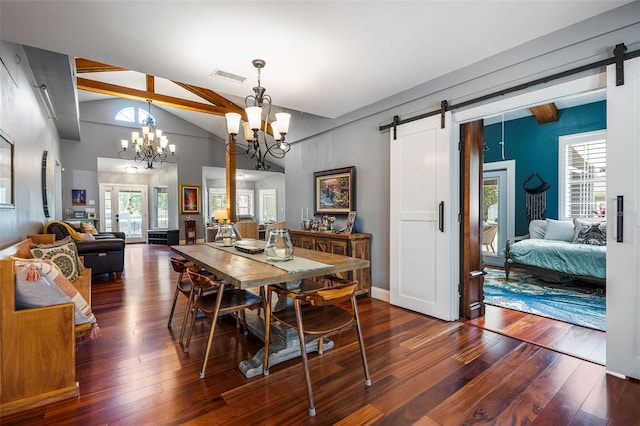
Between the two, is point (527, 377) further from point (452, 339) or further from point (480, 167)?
point (480, 167)

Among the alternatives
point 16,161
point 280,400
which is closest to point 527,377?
point 280,400

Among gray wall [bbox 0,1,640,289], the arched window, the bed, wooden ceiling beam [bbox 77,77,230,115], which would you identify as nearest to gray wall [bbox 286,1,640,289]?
gray wall [bbox 0,1,640,289]

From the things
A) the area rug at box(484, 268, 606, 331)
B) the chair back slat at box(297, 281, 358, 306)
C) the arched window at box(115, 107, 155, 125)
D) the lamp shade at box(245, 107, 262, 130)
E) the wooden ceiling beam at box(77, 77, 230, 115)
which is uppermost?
the arched window at box(115, 107, 155, 125)

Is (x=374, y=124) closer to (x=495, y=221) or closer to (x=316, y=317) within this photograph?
(x=316, y=317)

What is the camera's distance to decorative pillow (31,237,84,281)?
3.00 metres

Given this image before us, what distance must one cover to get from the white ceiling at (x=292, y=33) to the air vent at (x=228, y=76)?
0.07 meters

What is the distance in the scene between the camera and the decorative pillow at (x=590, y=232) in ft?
13.8

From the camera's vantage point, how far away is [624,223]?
196 cm

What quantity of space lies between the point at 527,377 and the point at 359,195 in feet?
8.68

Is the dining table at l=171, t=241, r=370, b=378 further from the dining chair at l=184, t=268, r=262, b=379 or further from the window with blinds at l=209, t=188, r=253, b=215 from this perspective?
the window with blinds at l=209, t=188, r=253, b=215

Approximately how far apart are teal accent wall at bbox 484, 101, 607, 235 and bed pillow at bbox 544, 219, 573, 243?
400mm

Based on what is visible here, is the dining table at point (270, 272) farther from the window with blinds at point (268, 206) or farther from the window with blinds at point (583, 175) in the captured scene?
the window with blinds at point (268, 206)

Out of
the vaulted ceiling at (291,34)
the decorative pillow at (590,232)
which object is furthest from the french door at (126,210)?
the decorative pillow at (590,232)

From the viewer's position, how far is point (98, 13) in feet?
6.68
